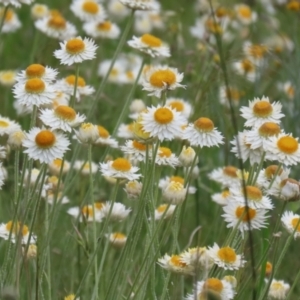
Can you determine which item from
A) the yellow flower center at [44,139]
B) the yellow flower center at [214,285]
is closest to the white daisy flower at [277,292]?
the yellow flower center at [214,285]

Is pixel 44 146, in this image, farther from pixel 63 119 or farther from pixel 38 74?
pixel 38 74

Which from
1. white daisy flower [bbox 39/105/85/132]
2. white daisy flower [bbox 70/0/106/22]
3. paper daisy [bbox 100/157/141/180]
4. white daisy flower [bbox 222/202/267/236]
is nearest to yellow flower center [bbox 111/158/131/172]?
paper daisy [bbox 100/157/141/180]

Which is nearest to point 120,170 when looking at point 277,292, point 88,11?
point 277,292

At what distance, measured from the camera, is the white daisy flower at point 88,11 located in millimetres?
3107

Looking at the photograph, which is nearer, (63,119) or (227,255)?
(227,255)

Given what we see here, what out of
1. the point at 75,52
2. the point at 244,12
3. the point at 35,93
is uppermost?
the point at 244,12

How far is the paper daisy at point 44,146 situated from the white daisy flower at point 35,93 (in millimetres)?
108

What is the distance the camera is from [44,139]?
1.68 meters

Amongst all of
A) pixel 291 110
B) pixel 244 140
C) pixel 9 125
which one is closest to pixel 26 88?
pixel 9 125

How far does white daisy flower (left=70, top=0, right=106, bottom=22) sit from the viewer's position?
10.2 feet

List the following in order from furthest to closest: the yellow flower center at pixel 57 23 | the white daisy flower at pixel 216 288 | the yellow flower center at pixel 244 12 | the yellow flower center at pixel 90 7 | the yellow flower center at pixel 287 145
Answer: the yellow flower center at pixel 244 12 < the yellow flower center at pixel 90 7 < the yellow flower center at pixel 57 23 < the yellow flower center at pixel 287 145 < the white daisy flower at pixel 216 288

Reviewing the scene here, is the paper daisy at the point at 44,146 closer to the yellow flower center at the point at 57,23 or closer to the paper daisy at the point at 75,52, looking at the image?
the paper daisy at the point at 75,52

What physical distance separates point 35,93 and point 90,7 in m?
1.36

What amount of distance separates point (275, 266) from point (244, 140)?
0.98ft
